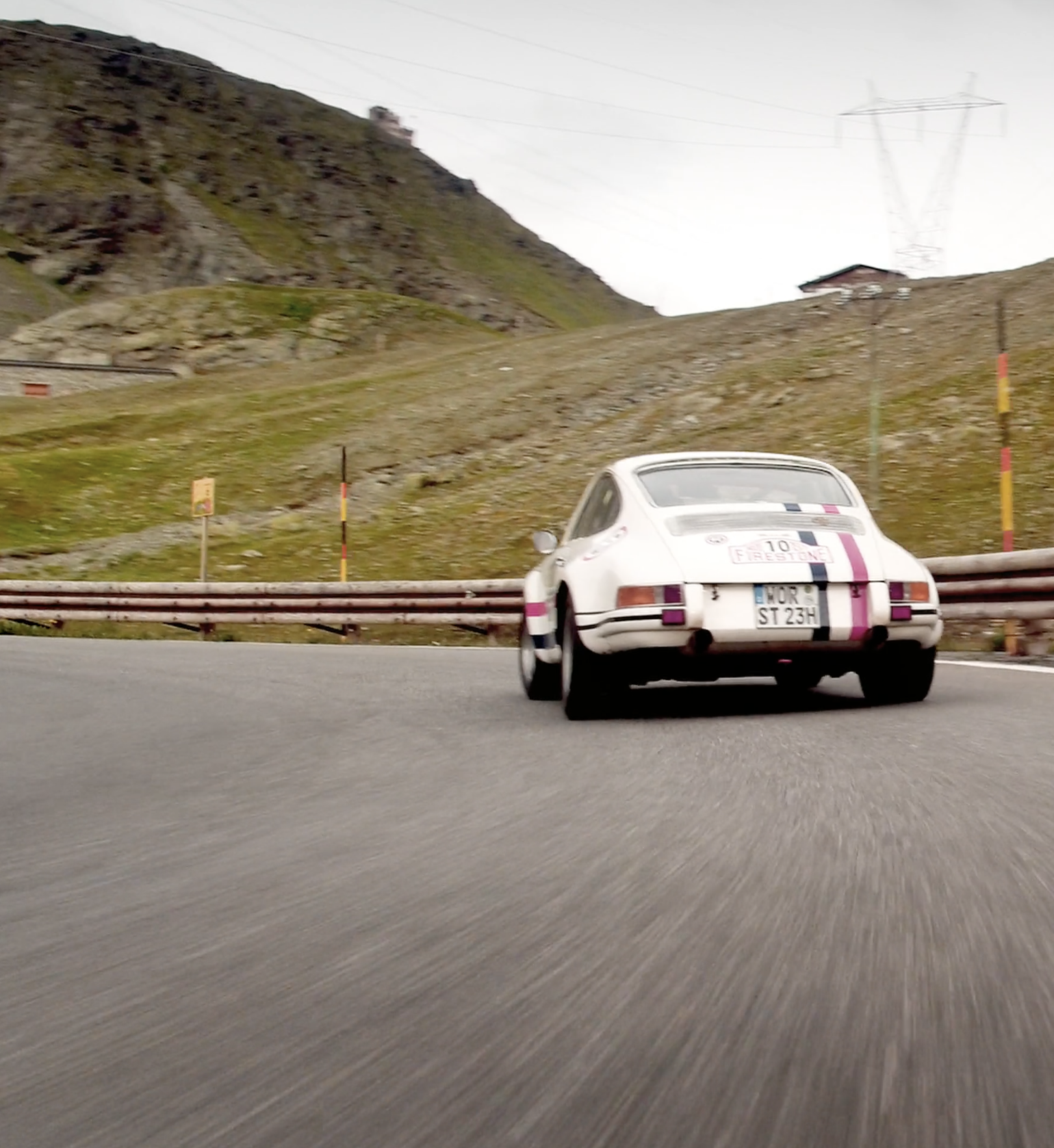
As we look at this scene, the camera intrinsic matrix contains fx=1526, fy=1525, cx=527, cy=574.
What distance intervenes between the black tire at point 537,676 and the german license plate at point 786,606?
1.86 m

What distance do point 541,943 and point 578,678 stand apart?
455 centimetres

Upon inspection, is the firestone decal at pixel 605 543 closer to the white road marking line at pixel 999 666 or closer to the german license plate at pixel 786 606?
the german license plate at pixel 786 606

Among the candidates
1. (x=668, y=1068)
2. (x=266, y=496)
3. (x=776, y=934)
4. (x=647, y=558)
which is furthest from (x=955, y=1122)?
(x=266, y=496)

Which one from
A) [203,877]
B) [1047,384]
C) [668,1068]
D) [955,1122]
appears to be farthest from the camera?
[1047,384]

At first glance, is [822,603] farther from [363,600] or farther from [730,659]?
[363,600]

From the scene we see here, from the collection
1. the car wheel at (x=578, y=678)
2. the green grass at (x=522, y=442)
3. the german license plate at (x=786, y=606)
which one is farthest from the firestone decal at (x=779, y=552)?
the green grass at (x=522, y=442)

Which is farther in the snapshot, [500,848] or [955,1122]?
[500,848]

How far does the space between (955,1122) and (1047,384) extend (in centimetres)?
2737

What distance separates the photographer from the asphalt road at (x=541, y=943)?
86.8 inches

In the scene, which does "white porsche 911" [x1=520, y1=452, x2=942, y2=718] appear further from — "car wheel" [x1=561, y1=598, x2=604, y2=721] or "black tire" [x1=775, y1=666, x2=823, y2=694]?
"black tire" [x1=775, y1=666, x2=823, y2=694]

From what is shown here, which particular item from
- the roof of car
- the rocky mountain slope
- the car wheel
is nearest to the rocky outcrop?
the rocky mountain slope

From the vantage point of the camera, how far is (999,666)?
10461mm

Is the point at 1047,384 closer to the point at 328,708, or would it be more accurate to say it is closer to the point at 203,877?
the point at 328,708

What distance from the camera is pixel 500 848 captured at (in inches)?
172
